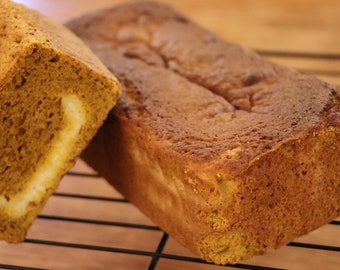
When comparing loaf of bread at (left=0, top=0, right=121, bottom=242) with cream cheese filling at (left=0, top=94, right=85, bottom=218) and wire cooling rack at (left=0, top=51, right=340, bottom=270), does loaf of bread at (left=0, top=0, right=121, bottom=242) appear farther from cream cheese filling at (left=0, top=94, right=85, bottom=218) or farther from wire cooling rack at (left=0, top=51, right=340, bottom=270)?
wire cooling rack at (left=0, top=51, right=340, bottom=270)

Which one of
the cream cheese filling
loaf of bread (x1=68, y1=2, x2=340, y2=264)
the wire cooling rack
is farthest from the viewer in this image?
the wire cooling rack

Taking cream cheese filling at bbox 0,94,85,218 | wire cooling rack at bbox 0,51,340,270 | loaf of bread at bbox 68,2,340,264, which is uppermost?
loaf of bread at bbox 68,2,340,264

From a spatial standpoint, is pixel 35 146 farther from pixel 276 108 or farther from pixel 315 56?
pixel 315 56

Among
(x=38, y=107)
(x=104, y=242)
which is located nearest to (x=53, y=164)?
(x=38, y=107)

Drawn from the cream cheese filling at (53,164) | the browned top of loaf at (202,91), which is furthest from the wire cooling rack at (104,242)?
the browned top of loaf at (202,91)

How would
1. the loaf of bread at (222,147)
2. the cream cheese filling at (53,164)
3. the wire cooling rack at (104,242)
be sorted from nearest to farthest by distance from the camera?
the loaf of bread at (222,147), the cream cheese filling at (53,164), the wire cooling rack at (104,242)

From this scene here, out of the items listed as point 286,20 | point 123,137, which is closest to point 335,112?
point 123,137

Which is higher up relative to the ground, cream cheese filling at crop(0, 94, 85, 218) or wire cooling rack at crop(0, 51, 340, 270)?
cream cheese filling at crop(0, 94, 85, 218)

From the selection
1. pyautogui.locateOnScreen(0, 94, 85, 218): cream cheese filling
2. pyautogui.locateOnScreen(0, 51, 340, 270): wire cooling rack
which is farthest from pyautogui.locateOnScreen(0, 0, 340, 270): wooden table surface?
pyautogui.locateOnScreen(0, 94, 85, 218): cream cheese filling

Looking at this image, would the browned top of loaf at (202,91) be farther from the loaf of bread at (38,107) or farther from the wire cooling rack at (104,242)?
the wire cooling rack at (104,242)
